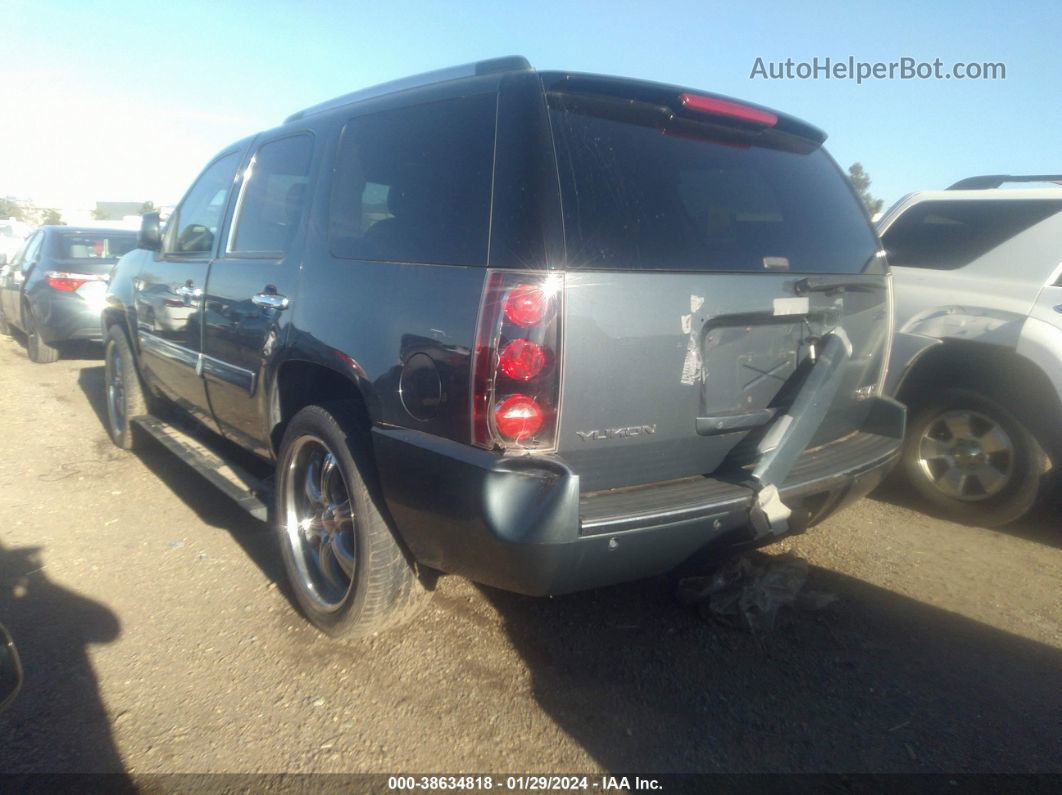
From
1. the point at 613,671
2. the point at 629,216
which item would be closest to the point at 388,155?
the point at 629,216

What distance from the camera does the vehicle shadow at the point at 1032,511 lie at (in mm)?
4113

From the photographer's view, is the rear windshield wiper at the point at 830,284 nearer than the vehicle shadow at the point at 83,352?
Yes

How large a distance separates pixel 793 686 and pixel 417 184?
2257 mm

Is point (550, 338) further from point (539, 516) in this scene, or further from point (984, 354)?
point (984, 354)

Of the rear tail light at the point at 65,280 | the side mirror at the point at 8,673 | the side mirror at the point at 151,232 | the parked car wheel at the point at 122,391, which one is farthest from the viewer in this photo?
the rear tail light at the point at 65,280

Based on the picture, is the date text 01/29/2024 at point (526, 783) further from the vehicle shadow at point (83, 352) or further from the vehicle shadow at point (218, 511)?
the vehicle shadow at point (83, 352)

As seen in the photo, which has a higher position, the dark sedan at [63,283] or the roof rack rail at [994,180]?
the roof rack rail at [994,180]

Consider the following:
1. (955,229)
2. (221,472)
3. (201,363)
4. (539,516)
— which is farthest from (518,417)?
(955,229)

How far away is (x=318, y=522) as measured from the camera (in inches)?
131

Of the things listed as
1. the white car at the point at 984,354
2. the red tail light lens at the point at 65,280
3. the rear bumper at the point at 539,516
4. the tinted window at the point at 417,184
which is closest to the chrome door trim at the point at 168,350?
the tinted window at the point at 417,184

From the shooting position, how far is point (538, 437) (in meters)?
2.35

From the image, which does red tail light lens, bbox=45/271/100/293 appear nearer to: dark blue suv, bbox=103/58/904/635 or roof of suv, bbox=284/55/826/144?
dark blue suv, bbox=103/58/904/635

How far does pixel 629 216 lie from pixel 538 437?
2.54 ft

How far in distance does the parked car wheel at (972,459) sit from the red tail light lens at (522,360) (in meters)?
2.96
